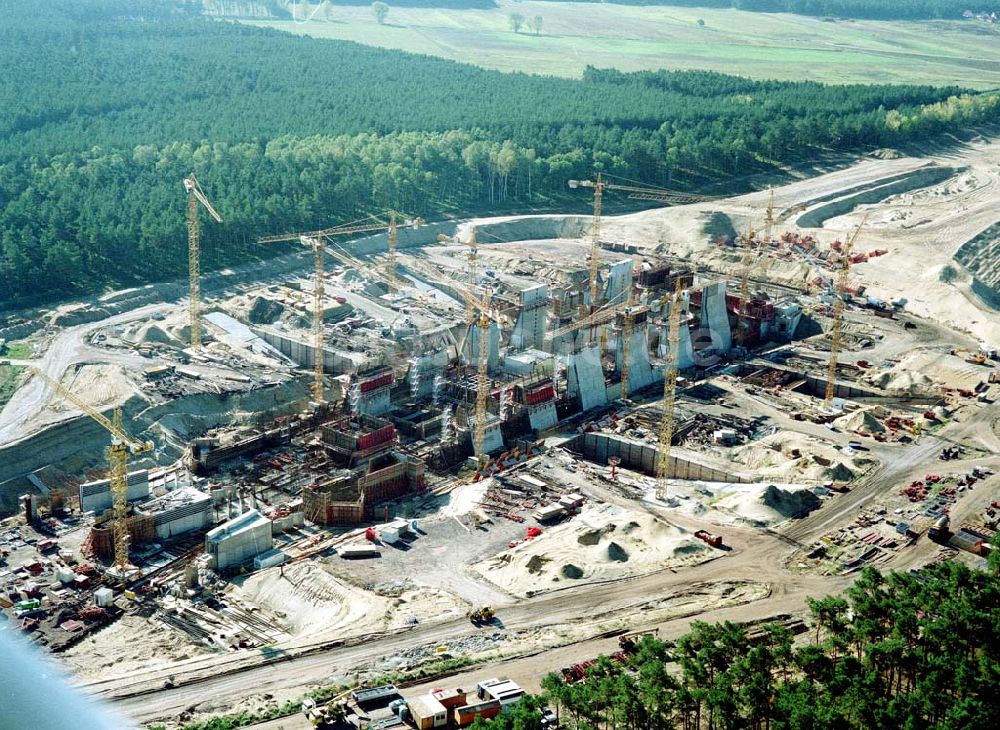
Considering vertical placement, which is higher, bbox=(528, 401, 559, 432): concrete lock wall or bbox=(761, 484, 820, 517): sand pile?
bbox=(761, 484, 820, 517): sand pile

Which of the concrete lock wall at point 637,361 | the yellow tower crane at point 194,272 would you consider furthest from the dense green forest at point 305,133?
the concrete lock wall at point 637,361

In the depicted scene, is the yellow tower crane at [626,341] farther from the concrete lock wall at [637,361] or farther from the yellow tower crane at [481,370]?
the yellow tower crane at [481,370]

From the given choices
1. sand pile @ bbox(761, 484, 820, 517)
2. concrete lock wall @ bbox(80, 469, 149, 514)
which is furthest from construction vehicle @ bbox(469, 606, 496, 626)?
concrete lock wall @ bbox(80, 469, 149, 514)

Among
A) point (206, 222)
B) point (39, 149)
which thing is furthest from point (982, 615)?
point (39, 149)

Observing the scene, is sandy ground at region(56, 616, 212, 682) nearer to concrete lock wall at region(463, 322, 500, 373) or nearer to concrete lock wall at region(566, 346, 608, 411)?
concrete lock wall at region(463, 322, 500, 373)

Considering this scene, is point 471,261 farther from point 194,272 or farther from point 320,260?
point 194,272

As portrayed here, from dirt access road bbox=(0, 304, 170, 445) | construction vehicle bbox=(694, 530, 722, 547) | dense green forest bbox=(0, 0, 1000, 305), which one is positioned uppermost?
dense green forest bbox=(0, 0, 1000, 305)
